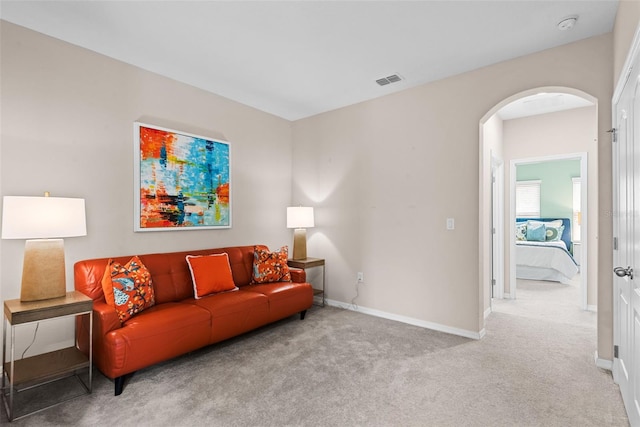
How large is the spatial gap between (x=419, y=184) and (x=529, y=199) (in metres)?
6.10

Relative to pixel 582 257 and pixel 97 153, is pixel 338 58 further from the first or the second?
pixel 582 257

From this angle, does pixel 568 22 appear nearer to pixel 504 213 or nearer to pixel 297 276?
pixel 504 213

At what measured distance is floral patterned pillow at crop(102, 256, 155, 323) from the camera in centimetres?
235

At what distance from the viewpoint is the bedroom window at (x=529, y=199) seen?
7904 mm

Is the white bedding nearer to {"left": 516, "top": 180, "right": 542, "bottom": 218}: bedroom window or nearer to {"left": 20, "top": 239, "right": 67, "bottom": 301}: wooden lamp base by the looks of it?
{"left": 516, "top": 180, "right": 542, "bottom": 218}: bedroom window

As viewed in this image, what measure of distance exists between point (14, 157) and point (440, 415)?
3.47m

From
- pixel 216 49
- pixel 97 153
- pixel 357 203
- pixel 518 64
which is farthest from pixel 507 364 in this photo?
pixel 97 153

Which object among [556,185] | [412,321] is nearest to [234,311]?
[412,321]

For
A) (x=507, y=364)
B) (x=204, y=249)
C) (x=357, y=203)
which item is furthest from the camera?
(x=357, y=203)

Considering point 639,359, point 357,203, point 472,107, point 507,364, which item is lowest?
point 507,364

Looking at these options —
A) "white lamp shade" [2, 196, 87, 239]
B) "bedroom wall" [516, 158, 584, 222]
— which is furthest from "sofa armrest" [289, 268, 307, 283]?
"bedroom wall" [516, 158, 584, 222]

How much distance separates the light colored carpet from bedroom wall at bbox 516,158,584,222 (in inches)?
214

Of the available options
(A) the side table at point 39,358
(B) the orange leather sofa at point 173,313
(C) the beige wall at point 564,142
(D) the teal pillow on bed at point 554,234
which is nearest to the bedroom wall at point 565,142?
(C) the beige wall at point 564,142

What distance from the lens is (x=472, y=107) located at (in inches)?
126
